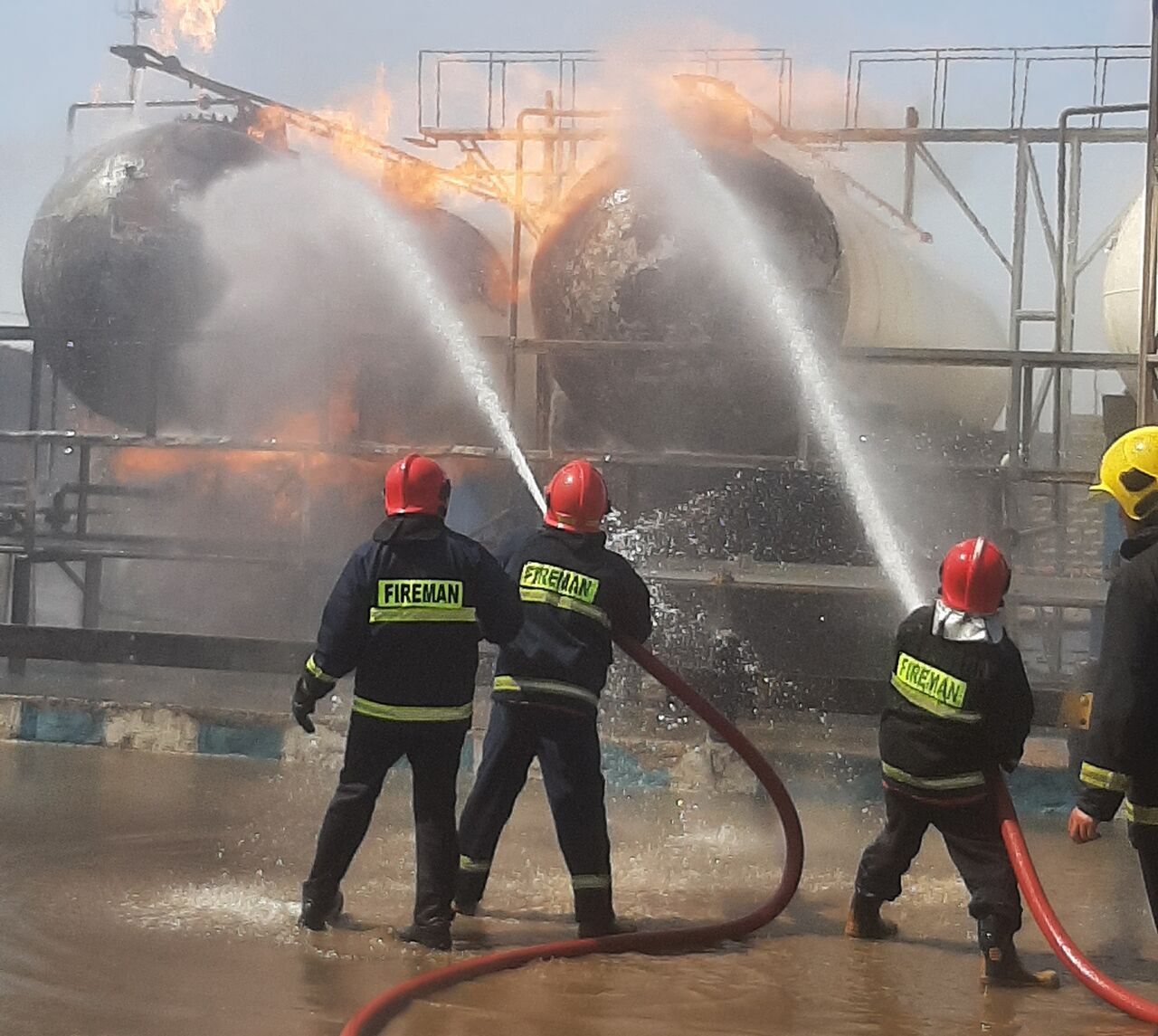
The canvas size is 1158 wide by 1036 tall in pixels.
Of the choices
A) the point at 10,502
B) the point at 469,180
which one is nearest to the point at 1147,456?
the point at 469,180

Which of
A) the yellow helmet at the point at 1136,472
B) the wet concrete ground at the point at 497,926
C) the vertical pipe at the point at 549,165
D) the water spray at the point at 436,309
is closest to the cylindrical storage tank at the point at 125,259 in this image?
the water spray at the point at 436,309

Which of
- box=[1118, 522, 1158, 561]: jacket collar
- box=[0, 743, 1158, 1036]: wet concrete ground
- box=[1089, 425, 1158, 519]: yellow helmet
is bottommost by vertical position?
box=[0, 743, 1158, 1036]: wet concrete ground

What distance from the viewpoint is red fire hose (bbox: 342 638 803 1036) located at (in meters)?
4.21

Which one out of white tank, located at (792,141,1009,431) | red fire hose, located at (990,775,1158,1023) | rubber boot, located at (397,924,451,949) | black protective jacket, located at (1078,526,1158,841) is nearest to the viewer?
black protective jacket, located at (1078,526,1158,841)

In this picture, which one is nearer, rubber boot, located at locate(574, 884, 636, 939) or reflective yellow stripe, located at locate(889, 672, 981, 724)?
reflective yellow stripe, located at locate(889, 672, 981, 724)

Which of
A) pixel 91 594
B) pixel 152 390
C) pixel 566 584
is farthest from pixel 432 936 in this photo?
pixel 91 594

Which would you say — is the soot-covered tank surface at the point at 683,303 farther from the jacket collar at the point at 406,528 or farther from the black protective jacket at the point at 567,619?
the jacket collar at the point at 406,528

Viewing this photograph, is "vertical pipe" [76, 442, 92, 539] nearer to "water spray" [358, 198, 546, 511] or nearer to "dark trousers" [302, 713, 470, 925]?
"water spray" [358, 198, 546, 511]

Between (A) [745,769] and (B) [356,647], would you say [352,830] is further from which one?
(A) [745,769]

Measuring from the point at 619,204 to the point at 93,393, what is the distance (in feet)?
15.0

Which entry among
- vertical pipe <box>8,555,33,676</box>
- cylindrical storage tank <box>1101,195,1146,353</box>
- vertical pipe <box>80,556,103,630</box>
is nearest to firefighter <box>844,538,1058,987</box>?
cylindrical storage tank <box>1101,195,1146,353</box>

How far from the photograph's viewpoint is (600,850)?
523 centimetres

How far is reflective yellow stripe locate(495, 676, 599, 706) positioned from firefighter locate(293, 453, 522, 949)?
22 centimetres

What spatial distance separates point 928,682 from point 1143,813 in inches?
Result: 33.2
